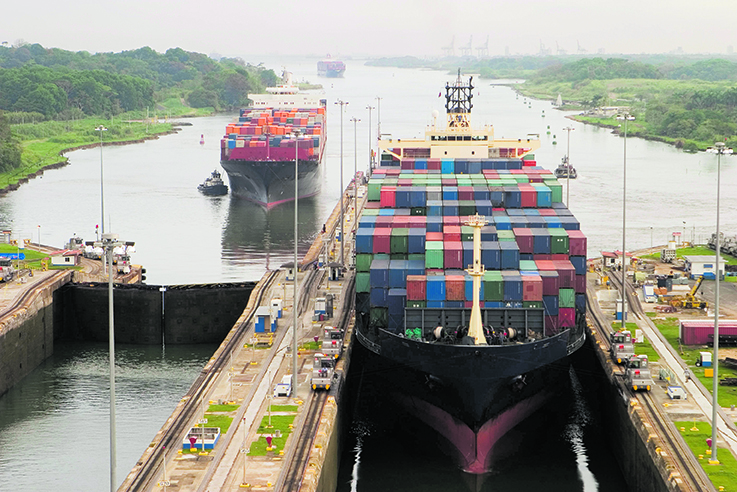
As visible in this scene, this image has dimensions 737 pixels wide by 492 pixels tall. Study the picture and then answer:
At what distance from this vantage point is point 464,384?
158 feet

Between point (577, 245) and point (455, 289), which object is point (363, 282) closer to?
point (455, 289)

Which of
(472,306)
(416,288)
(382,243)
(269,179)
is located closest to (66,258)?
(382,243)

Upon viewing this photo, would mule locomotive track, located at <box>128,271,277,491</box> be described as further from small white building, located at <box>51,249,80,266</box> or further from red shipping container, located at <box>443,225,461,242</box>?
small white building, located at <box>51,249,80,266</box>

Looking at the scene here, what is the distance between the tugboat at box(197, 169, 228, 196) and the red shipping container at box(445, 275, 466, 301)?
95.6 m

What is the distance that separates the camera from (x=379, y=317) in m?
54.5

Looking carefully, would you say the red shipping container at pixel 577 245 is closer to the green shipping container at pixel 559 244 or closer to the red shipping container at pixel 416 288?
the green shipping container at pixel 559 244

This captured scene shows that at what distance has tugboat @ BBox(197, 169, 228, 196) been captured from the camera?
144 m

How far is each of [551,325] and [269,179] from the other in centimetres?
8344

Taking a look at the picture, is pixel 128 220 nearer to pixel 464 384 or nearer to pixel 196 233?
pixel 196 233

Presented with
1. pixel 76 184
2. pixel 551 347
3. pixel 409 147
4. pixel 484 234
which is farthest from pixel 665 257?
pixel 76 184

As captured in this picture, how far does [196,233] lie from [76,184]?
146 feet

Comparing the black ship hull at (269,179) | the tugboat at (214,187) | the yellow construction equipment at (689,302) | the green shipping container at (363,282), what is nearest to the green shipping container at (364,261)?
the green shipping container at (363,282)

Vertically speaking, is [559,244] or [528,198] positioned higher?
[528,198]

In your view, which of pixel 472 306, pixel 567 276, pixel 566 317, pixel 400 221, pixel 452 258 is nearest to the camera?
pixel 472 306
